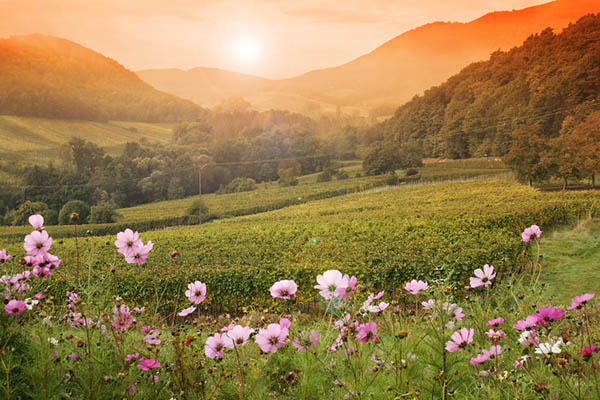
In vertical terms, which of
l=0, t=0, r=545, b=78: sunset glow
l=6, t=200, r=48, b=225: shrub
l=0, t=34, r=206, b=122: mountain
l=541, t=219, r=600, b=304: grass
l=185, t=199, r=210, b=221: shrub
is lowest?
l=185, t=199, r=210, b=221: shrub

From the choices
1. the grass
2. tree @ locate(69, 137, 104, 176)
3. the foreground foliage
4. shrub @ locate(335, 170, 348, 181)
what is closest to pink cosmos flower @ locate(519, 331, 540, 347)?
the foreground foliage

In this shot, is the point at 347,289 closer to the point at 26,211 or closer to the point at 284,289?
the point at 284,289

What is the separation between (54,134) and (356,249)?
81.4ft

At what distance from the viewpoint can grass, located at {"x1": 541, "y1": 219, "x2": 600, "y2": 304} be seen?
6.41 metres

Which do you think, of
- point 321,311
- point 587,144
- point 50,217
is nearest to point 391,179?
point 587,144

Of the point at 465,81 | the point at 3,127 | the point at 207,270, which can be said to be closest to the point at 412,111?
the point at 465,81

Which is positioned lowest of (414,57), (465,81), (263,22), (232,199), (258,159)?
(232,199)

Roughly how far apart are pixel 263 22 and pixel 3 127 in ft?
52.5

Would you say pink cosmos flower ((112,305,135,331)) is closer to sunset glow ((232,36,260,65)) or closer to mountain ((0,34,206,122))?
sunset glow ((232,36,260,65))

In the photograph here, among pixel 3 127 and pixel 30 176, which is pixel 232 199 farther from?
pixel 3 127

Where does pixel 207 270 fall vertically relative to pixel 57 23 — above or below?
below

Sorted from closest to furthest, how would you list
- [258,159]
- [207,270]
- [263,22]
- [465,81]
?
[207,270]
[465,81]
[263,22]
[258,159]

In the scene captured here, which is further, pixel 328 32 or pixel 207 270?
pixel 328 32

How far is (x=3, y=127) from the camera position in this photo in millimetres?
24688
